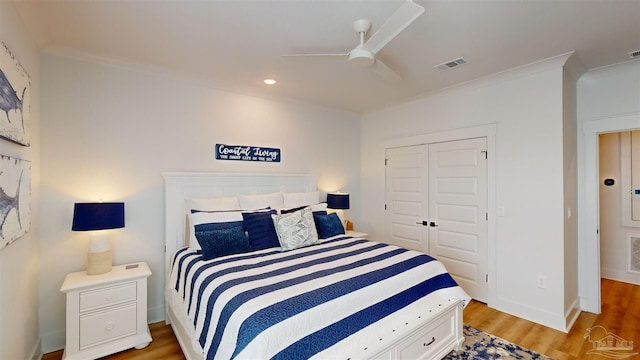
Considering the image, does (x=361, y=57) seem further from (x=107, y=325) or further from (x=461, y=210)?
(x=107, y=325)

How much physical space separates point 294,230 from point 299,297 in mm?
1150

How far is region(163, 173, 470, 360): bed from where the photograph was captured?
1493 millimetres

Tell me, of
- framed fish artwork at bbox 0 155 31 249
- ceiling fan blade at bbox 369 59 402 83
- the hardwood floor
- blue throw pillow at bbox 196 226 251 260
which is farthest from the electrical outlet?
framed fish artwork at bbox 0 155 31 249

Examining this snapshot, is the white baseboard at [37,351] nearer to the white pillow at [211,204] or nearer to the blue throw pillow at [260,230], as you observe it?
the white pillow at [211,204]

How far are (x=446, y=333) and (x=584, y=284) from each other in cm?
212

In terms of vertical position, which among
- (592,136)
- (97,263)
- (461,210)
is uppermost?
(592,136)

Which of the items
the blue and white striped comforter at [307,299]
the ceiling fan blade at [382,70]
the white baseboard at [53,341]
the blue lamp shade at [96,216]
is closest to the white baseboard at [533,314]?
the blue and white striped comforter at [307,299]

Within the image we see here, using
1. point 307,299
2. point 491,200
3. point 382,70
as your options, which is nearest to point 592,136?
point 491,200

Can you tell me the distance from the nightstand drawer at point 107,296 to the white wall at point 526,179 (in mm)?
3684

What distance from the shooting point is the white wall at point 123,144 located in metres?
A: 2.44

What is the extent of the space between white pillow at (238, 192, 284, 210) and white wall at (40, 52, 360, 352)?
47cm

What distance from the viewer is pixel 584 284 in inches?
122

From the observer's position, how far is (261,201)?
10.8ft

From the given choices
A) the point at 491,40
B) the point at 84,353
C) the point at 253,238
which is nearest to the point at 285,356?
the point at 253,238
